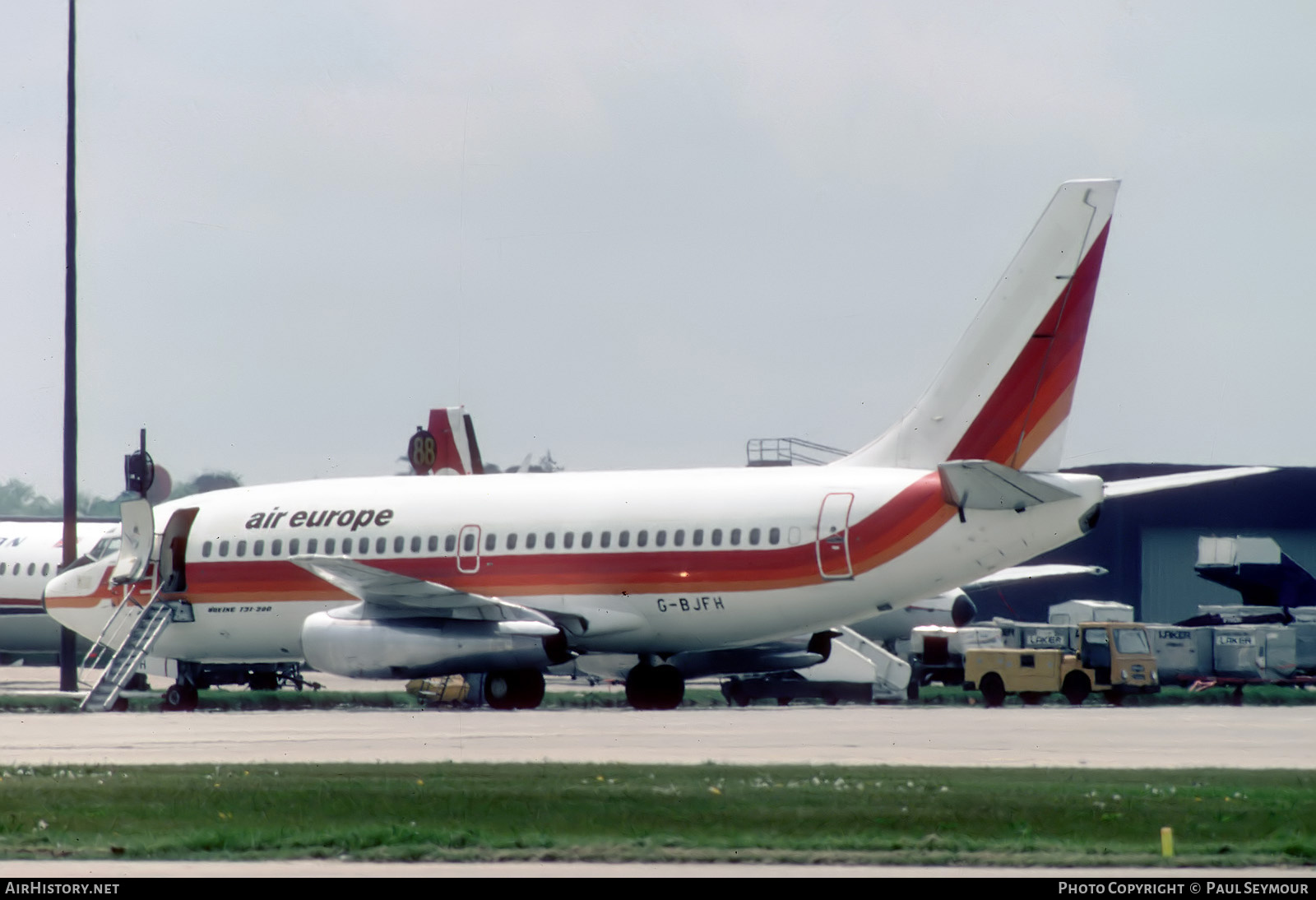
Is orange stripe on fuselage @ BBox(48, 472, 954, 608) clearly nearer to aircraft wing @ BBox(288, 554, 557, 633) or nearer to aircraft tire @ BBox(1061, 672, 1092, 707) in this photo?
aircraft wing @ BBox(288, 554, 557, 633)

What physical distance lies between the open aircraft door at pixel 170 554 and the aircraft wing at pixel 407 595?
5417 mm

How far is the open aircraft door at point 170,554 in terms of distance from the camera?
3728 centimetres

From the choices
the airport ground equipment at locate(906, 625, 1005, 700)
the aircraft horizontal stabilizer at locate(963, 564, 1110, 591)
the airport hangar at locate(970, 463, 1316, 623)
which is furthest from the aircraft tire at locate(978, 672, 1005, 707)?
the airport hangar at locate(970, 463, 1316, 623)

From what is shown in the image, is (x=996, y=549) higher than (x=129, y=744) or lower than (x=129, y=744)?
higher

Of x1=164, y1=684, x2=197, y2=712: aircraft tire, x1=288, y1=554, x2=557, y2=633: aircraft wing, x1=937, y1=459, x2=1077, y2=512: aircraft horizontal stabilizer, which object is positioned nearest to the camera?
x1=937, y1=459, x2=1077, y2=512: aircraft horizontal stabilizer

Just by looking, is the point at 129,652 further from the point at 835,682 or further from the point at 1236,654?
the point at 1236,654

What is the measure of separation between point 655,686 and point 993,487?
8.26 metres

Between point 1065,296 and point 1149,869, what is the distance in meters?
20.6

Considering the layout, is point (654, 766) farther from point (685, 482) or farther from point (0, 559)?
point (0, 559)

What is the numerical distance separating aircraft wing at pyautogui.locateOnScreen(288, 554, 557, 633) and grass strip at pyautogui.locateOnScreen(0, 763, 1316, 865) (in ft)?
41.9

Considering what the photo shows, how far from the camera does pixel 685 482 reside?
3322 centimetres

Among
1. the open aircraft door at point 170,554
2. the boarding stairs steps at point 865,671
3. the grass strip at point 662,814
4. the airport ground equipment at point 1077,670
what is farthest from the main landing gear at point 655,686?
the grass strip at point 662,814

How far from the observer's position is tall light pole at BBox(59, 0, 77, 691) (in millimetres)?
41406
